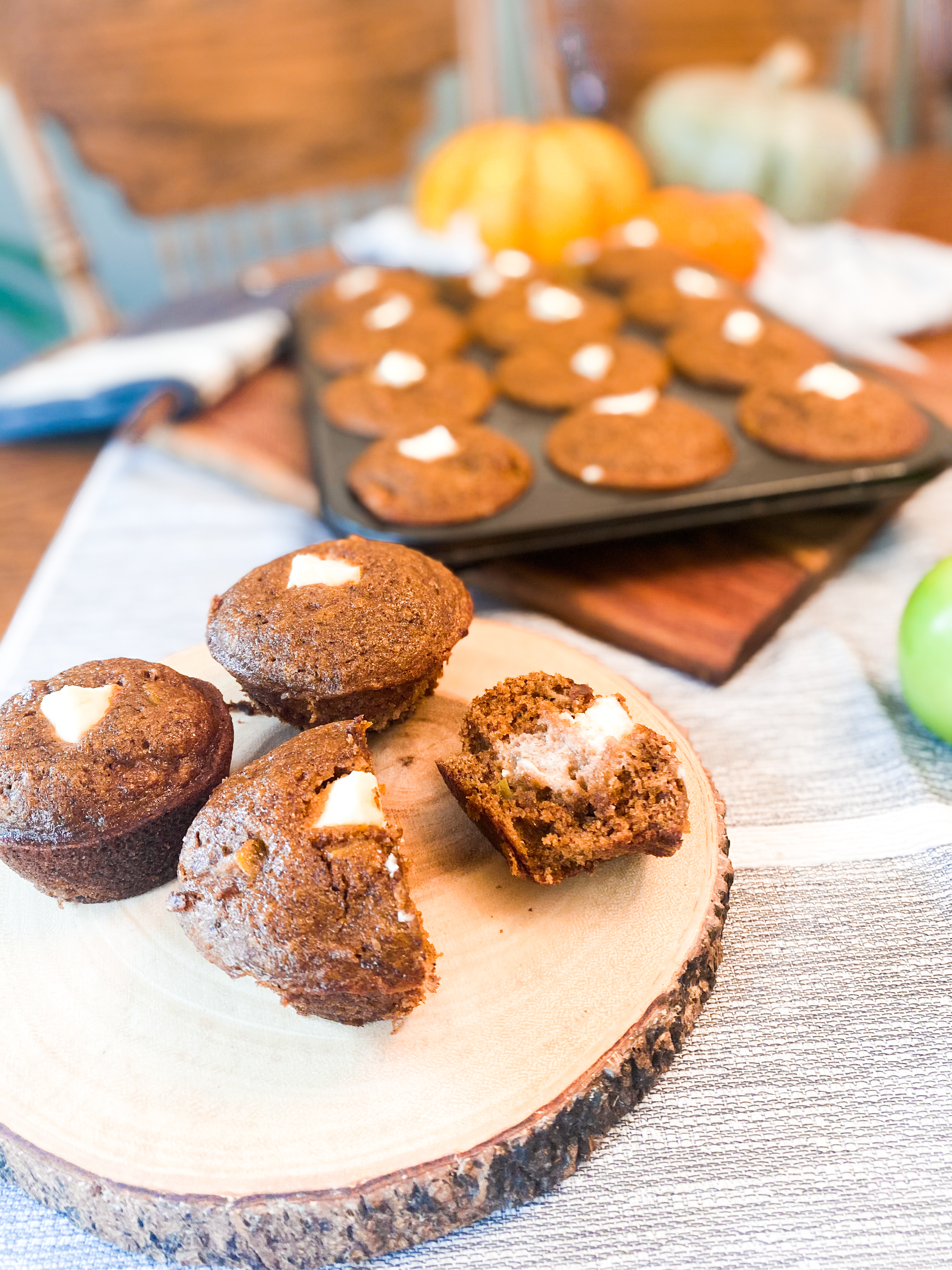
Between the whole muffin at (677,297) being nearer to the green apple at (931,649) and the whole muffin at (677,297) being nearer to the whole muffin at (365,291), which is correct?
the whole muffin at (365,291)

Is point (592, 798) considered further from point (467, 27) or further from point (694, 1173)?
point (467, 27)

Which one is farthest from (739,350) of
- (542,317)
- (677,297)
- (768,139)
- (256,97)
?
(256,97)

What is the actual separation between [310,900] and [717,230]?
234cm

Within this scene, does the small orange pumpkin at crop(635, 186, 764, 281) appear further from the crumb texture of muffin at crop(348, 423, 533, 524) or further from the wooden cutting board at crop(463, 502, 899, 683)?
the crumb texture of muffin at crop(348, 423, 533, 524)

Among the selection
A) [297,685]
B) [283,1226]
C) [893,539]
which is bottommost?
[893,539]

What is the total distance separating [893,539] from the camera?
183 cm

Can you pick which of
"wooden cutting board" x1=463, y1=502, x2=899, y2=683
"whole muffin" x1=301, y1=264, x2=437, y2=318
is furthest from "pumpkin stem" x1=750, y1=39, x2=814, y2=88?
"wooden cutting board" x1=463, y1=502, x2=899, y2=683

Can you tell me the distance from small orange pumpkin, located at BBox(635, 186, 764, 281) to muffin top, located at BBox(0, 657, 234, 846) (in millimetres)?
2078

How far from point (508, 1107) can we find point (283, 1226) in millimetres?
219

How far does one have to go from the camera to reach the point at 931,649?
1312mm

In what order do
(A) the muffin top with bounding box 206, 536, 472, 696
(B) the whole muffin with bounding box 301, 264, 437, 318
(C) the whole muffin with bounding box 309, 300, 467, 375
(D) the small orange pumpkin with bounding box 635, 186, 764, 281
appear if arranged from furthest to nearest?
(D) the small orange pumpkin with bounding box 635, 186, 764, 281, (B) the whole muffin with bounding box 301, 264, 437, 318, (C) the whole muffin with bounding box 309, 300, 467, 375, (A) the muffin top with bounding box 206, 536, 472, 696

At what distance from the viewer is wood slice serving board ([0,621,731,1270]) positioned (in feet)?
2.71

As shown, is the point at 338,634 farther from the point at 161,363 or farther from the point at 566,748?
the point at 161,363

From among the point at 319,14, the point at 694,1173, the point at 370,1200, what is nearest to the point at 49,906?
the point at 370,1200
